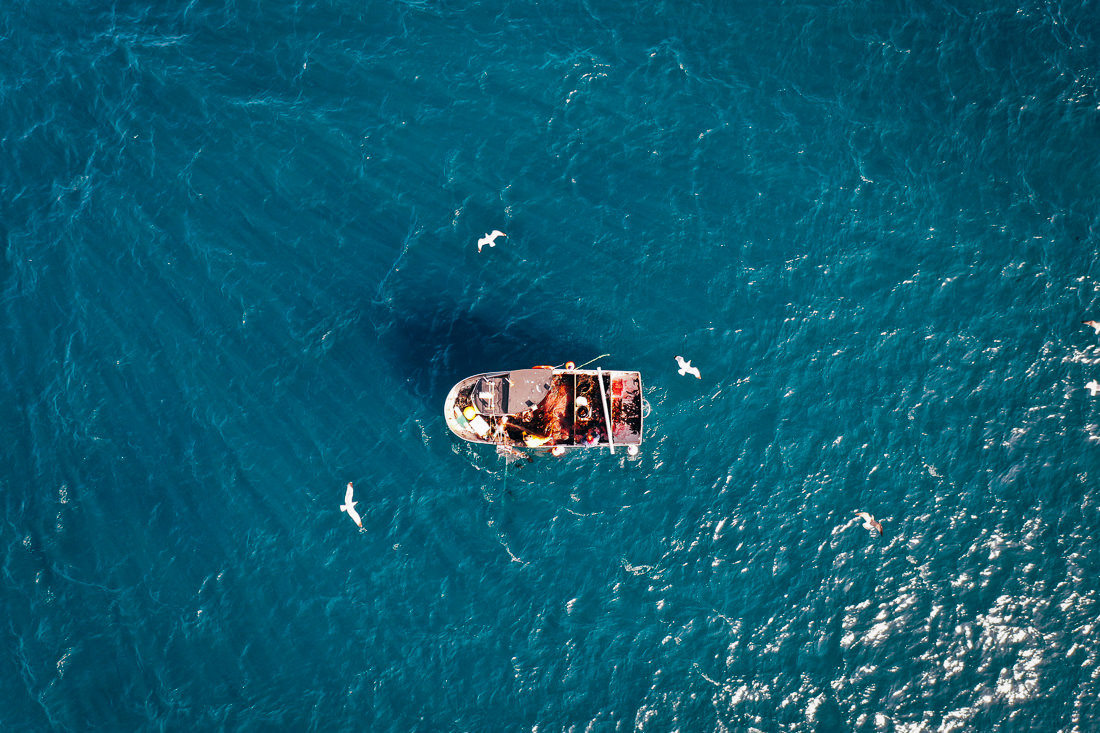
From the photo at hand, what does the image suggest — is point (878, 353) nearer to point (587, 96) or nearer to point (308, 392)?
point (587, 96)

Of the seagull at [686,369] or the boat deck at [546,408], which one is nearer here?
the boat deck at [546,408]

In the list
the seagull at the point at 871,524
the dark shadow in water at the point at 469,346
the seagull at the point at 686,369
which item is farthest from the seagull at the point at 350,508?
the seagull at the point at 871,524

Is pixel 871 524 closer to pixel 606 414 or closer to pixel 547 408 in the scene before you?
pixel 606 414

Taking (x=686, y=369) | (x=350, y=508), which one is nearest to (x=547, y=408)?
(x=686, y=369)

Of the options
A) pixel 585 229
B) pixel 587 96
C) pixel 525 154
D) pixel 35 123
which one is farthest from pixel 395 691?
pixel 35 123

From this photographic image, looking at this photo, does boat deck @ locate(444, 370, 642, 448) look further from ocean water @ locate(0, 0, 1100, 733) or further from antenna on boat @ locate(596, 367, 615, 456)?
ocean water @ locate(0, 0, 1100, 733)

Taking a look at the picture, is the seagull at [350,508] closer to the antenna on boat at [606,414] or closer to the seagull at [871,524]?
the antenna on boat at [606,414]
